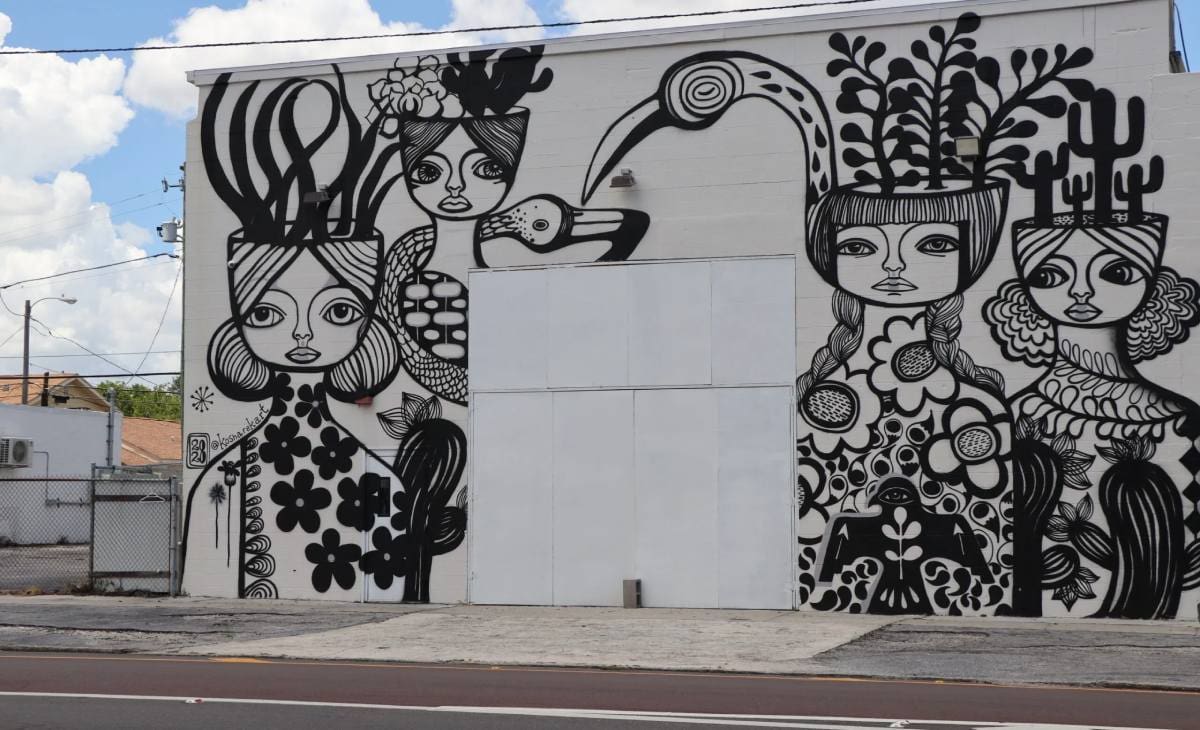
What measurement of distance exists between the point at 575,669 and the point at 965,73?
10.3 meters

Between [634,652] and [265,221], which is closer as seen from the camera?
[634,652]

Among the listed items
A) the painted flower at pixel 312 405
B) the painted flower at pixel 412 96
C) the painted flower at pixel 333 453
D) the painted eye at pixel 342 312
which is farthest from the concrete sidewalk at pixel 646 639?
the painted flower at pixel 412 96

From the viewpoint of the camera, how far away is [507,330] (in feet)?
69.0

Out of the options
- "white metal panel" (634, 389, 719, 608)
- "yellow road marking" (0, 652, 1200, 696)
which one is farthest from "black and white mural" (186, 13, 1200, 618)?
"yellow road marking" (0, 652, 1200, 696)

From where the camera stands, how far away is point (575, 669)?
1385 cm

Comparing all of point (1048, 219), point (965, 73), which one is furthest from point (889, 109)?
point (1048, 219)

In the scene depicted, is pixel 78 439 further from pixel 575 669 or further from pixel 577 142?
pixel 575 669

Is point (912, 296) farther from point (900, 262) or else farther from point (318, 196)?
point (318, 196)

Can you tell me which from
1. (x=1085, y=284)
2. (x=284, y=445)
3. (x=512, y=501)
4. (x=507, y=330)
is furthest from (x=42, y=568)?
(x=1085, y=284)

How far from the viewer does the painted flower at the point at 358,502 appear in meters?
21.3

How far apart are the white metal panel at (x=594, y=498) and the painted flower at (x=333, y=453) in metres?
3.31

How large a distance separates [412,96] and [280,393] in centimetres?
507

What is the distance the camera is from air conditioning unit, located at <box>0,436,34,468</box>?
130 feet

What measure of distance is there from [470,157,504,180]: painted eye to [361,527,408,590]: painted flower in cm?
559
